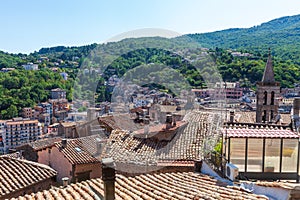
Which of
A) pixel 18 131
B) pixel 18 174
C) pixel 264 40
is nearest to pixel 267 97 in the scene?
pixel 18 174

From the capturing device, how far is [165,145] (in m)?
9.32

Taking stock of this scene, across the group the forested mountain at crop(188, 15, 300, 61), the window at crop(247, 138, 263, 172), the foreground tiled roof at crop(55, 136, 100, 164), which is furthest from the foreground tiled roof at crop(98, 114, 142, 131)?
the forested mountain at crop(188, 15, 300, 61)

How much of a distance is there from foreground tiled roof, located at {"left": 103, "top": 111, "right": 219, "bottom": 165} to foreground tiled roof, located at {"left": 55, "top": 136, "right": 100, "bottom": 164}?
4.62 feet

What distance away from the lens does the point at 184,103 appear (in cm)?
1491

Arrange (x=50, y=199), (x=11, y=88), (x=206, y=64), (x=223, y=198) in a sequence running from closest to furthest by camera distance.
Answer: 1. (x=223, y=198)
2. (x=50, y=199)
3. (x=206, y=64)
4. (x=11, y=88)

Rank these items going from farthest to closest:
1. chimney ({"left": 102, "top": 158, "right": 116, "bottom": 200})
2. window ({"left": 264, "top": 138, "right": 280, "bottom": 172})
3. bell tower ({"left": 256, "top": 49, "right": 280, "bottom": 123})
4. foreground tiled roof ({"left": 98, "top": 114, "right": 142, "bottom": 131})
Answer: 1. bell tower ({"left": 256, "top": 49, "right": 280, "bottom": 123})
2. foreground tiled roof ({"left": 98, "top": 114, "right": 142, "bottom": 131})
3. window ({"left": 264, "top": 138, "right": 280, "bottom": 172})
4. chimney ({"left": 102, "top": 158, "right": 116, "bottom": 200})

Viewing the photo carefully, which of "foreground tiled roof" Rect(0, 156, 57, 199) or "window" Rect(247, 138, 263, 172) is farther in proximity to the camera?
"foreground tiled roof" Rect(0, 156, 57, 199)

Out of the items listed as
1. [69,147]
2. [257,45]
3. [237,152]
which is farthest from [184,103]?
[257,45]

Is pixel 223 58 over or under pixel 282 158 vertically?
over

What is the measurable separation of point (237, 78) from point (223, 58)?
7427 millimetres

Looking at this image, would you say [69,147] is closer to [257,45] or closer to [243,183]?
[243,183]

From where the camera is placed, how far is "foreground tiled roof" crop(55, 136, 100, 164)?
35.9ft

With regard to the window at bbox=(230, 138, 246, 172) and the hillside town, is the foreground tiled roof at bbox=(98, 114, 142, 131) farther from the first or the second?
the window at bbox=(230, 138, 246, 172)

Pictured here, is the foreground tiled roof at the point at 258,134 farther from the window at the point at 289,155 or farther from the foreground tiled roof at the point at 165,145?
the foreground tiled roof at the point at 165,145
